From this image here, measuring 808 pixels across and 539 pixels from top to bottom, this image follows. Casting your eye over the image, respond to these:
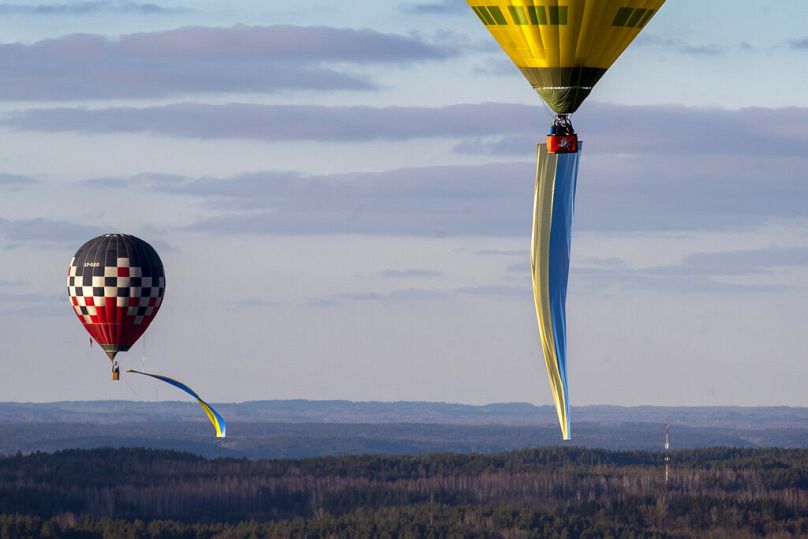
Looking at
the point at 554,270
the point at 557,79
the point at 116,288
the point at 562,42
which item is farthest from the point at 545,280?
the point at 116,288

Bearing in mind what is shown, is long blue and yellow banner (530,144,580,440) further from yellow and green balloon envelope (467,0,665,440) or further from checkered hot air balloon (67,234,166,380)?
checkered hot air balloon (67,234,166,380)

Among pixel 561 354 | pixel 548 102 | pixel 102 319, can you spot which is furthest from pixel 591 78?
pixel 102 319

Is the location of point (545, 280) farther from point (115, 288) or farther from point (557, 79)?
point (115, 288)

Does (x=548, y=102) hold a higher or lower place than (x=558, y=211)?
higher

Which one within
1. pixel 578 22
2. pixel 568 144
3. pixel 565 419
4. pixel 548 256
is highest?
pixel 578 22

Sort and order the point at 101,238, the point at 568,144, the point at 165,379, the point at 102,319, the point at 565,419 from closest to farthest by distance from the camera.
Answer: the point at 565,419
the point at 568,144
the point at 165,379
the point at 102,319
the point at 101,238

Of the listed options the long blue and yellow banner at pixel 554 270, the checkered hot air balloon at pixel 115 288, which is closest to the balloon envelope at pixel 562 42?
the long blue and yellow banner at pixel 554 270

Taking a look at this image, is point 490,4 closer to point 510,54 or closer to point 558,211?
point 510,54
